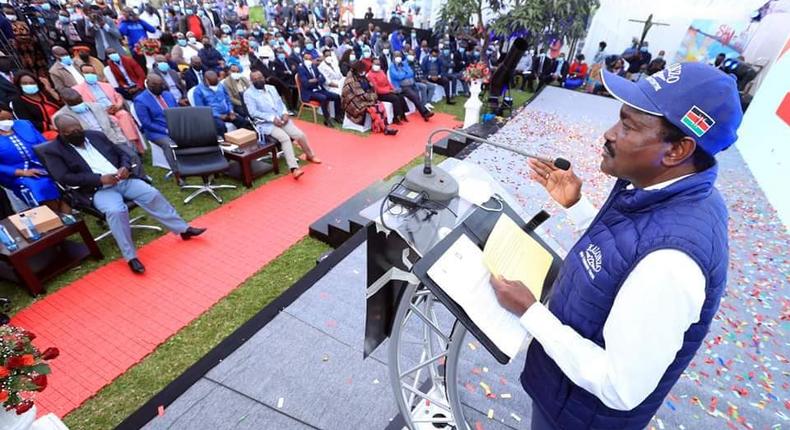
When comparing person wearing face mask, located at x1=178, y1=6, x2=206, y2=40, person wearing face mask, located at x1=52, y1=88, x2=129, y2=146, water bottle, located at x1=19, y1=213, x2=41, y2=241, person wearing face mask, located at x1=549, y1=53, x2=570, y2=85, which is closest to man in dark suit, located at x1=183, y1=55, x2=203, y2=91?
person wearing face mask, located at x1=52, y1=88, x2=129, y2=146

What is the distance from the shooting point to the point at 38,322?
9.75 feet

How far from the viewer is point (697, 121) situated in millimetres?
846

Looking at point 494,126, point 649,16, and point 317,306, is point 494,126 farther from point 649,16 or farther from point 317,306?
point 649,16

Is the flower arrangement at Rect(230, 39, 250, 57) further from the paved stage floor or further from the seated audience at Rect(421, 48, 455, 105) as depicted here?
the paved stage floor

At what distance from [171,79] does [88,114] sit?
2190 mm

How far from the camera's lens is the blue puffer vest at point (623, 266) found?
85 centimetres

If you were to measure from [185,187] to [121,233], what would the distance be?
58.9 inches

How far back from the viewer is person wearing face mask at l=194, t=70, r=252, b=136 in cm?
554

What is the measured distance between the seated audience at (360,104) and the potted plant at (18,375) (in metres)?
6.36

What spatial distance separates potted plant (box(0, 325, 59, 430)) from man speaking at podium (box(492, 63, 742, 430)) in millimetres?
1878

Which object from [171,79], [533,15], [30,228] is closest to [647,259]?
[30,228]

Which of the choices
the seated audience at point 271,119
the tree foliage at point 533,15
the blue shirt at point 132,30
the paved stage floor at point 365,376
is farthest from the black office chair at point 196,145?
the tree foliage at point 533,15

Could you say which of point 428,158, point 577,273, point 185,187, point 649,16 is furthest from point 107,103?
point 649,16

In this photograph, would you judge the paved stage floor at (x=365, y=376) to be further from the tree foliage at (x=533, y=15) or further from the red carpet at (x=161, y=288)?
the tree foliage at (x=533, y=15)
